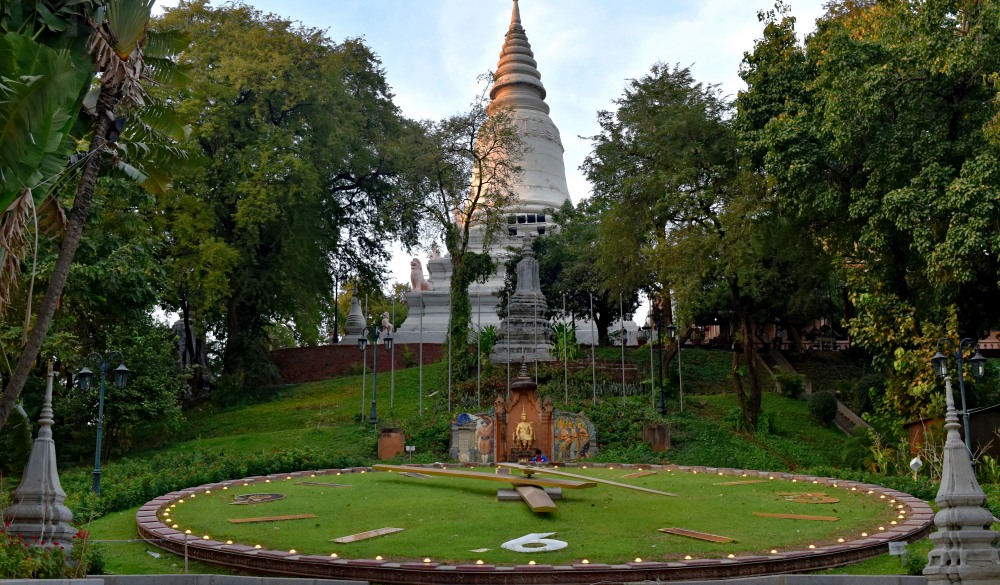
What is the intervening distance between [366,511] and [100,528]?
3.32 m

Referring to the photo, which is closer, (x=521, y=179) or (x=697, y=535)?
(x=697, y=535)

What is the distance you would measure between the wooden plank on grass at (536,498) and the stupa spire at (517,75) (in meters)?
34.1

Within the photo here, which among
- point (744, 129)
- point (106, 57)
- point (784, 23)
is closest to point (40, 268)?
point (106, 57)

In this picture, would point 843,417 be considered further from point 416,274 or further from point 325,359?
point 416,274

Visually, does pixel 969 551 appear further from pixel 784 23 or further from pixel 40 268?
pixel 40 268

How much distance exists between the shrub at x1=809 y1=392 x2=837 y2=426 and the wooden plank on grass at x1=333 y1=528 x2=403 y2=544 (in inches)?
712

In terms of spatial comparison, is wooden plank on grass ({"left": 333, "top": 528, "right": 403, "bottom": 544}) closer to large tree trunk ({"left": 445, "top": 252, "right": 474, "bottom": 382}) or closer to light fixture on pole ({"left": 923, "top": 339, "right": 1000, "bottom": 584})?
light fixture on pole ({"left": 923, "top": 339, "right": 1000, "bottom": 584})

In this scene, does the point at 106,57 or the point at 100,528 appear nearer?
the point at 106,57

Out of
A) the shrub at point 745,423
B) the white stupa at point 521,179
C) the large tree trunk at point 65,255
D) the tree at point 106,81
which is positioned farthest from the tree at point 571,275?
the large tree trunk at point 65,255

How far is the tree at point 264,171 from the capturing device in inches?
1094

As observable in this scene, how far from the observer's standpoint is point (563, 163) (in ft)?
152

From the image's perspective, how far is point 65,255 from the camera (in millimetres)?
8906

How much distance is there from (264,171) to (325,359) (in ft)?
31.2

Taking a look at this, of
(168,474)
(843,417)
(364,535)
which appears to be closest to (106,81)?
(364,535)
